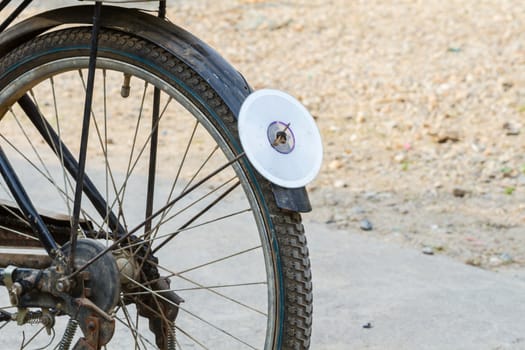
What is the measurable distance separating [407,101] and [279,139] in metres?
4.49

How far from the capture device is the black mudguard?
7.00ft

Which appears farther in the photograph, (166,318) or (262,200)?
(166,318)

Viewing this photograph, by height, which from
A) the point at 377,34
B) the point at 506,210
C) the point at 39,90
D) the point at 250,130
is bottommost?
the point at 250,130

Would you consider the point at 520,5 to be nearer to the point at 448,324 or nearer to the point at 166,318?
the point at 448,324

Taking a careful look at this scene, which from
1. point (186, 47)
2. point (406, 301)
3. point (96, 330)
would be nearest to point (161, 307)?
point (96, 330)

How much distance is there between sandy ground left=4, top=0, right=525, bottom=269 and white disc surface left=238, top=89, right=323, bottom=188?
2171 mm

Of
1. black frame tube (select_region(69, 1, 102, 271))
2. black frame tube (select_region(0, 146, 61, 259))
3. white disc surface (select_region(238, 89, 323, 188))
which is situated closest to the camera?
white disc surface (select_region(238, 89, 323, 188))

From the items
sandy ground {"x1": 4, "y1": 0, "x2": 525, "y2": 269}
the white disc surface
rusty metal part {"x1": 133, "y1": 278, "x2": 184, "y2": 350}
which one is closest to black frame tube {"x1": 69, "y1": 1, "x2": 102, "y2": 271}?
rusty metal part {"x1": 133, "y1": 278, "x2": 184, "y2": 350}

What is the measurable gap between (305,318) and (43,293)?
63 cm

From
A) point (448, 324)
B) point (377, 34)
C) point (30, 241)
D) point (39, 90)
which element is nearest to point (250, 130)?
point (30, 241)

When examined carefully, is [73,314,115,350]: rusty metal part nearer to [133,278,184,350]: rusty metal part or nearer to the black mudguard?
[133,278,184,350]: rusty metal part

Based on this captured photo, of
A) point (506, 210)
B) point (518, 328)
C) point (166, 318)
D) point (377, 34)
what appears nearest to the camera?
point (166, 318)

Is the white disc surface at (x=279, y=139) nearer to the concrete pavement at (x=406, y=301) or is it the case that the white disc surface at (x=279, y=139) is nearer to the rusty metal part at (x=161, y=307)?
the rusty metal part at (x=161, y=307)

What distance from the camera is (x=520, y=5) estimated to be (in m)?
8.13
